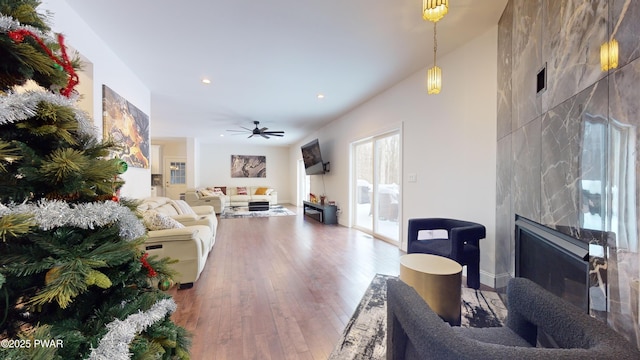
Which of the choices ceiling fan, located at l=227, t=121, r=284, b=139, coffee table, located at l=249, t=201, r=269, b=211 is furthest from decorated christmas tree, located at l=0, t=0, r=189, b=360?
coffee table, located at l=249, t=201, r=269, b=211

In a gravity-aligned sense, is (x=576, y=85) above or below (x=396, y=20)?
below

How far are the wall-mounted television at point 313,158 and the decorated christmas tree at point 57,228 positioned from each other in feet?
19.5

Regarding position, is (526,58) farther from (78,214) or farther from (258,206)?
(258,206)

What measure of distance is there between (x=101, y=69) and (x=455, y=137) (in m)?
4.06

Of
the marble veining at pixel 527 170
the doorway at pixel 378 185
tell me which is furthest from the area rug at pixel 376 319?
the doorway at pixel 378 185

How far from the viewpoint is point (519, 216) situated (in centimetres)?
192

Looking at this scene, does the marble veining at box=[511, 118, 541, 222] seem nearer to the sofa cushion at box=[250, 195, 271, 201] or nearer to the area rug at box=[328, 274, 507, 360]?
the area rug at box=[328, 274, 507, 360]

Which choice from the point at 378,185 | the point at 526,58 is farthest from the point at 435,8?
the point at 378,185

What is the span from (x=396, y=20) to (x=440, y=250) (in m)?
2.22

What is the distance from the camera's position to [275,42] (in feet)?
9.05

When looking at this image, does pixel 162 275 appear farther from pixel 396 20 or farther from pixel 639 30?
pixel 396 20

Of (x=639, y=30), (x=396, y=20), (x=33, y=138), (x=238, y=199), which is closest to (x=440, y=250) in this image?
(x=639, y=30)

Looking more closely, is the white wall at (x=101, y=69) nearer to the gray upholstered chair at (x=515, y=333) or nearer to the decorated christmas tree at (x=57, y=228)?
the decorated christmas tree at (x=57, y=228)

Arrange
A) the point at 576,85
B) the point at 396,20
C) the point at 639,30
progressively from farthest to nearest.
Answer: the point at 396,20
the point at 576,85
the point at 639,30
